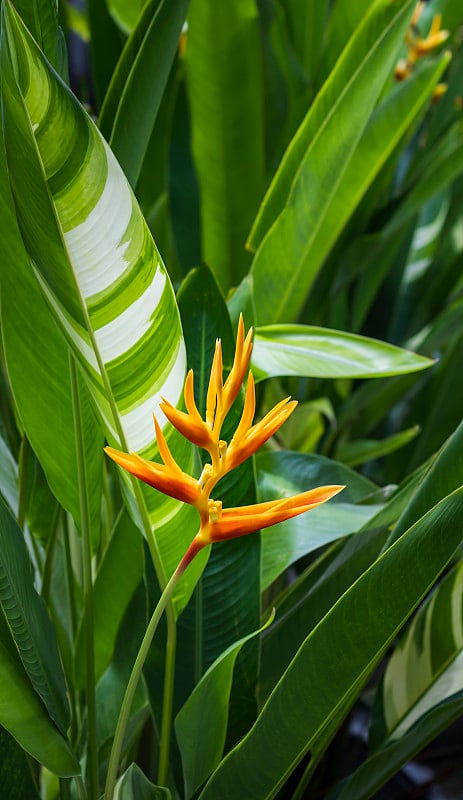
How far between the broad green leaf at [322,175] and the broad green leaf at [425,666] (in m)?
0.22

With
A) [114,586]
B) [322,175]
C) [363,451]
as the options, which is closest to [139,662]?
[114,586]

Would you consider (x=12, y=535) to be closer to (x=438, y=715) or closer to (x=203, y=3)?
(x=438, y=715)

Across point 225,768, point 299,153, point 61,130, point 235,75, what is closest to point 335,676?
point 225,768

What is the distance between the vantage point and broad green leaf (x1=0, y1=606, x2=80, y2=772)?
30 cm

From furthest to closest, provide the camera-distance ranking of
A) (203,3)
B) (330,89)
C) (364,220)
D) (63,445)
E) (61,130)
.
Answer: (364,220), (203,3), (330,89), (63,445), (61,130)

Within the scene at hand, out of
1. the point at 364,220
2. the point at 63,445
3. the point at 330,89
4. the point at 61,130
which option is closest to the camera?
the point at 61,130

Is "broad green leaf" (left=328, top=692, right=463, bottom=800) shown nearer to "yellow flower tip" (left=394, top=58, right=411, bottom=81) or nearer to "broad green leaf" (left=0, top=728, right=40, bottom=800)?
"broad green leaf" (left=0, top=728, right=40, bottom=800)

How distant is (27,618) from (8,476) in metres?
0.17

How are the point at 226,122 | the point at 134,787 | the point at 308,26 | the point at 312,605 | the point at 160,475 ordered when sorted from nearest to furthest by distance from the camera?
1. the point at 160,475
2. the point at 134,787
3. the point at 312,605
4. the point at 226,122
5. the point at 308,26

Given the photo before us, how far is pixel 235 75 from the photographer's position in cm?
71

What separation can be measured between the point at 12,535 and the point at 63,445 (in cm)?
7

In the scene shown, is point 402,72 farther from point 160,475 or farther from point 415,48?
point 160,475

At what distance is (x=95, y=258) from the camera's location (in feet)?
0.98

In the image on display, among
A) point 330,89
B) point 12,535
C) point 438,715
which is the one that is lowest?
point 438,715
